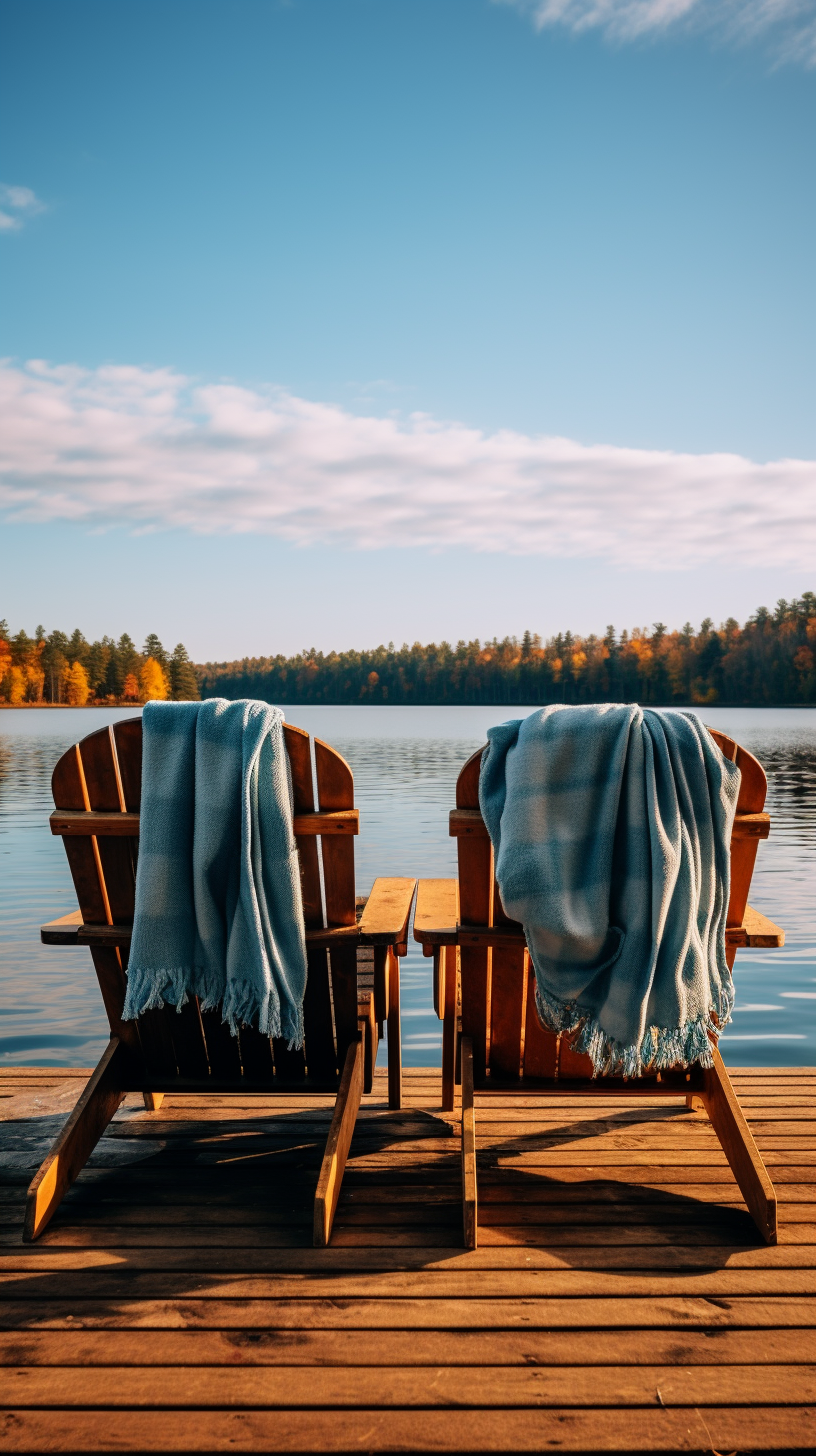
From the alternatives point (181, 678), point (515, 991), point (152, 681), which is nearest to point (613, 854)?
point (515, 991)

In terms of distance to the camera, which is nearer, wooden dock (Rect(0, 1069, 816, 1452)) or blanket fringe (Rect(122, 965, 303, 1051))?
wooden dock (Rect(0, 1069, 816, 1452))

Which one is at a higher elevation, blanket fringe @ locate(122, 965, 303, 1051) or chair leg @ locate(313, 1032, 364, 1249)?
blanket fringe @ locate(122, 965, 303, 1051)

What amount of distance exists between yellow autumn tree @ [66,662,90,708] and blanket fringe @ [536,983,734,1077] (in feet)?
270

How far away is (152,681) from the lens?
275 feet

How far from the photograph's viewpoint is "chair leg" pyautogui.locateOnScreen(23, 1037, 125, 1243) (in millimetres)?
2275

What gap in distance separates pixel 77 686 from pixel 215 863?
8259cm

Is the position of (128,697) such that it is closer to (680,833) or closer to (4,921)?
(4,921)

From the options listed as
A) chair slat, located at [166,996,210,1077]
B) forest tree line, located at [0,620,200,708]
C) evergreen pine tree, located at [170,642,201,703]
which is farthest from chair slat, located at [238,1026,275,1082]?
evergreen pine tree, located at [170,642,201,703]

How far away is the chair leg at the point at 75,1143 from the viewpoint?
228 cm

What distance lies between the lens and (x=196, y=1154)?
2791 millimetres

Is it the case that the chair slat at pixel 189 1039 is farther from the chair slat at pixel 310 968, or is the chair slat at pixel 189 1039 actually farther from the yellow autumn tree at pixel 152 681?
the yellow autumn tree at pixel 152 681

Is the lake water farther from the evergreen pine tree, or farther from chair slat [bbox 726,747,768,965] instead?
the evergreen pine tree

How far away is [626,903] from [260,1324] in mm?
1247
